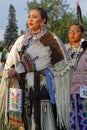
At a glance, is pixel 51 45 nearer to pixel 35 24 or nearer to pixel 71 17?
pixel 35 24

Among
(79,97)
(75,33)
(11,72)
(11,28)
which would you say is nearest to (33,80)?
(11,72)

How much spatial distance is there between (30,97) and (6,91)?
0.31 metres

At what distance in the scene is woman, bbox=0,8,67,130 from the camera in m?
4.71

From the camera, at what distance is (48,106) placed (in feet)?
15.6

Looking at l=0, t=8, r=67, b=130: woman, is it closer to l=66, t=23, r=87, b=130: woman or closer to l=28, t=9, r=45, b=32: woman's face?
l=28, t=9, r=45, b=32: woman's face

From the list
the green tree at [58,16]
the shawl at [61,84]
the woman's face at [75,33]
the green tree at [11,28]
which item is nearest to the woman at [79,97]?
the shawl at [61,84]

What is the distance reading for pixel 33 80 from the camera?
472 cm

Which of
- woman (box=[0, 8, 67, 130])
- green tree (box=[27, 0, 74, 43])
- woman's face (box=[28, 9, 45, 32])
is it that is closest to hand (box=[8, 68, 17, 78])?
woman (box=[0, 8, 67, 130])

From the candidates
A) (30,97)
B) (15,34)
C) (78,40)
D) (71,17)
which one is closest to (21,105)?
(30,97)

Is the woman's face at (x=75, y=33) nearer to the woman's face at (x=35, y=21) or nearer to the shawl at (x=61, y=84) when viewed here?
the woman's face at (x=35, y=21)

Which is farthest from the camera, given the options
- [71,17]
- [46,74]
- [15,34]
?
[15,34]

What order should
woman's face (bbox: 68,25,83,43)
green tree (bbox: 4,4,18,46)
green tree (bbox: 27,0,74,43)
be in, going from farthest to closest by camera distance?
green tree (bbox: 4,4,18,46)
green tree (bbox: 27,0,74,43)
woman's face (bbox: 68,25,83,43)

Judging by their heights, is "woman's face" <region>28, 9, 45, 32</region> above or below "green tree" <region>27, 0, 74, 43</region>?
below

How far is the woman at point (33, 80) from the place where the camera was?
471 cm
